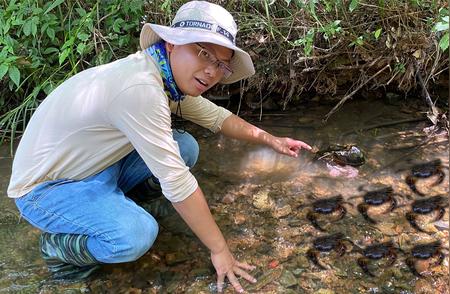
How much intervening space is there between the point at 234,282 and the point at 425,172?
1300mm

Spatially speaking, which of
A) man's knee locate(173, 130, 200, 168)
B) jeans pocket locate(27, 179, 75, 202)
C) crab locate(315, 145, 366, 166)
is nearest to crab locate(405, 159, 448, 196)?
crab locate(315, 145, 366, 166)

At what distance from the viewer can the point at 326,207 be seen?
2.39 m

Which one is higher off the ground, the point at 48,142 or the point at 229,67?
the point at 229,67

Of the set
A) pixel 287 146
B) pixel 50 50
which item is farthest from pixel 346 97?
pixel 50 50

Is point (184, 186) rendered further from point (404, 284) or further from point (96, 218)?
point (404, 284)

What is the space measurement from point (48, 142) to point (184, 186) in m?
0.56

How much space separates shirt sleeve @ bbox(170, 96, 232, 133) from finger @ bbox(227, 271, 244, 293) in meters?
0.74

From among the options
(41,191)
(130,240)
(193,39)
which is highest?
(193,39)

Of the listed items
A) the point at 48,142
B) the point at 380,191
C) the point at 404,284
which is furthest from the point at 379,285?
the point at 48,142

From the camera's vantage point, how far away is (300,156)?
282 centimetres

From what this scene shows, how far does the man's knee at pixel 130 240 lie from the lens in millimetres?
1820

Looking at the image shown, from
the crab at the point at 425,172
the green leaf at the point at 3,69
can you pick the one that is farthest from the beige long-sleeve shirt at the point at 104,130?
the crab at the point at 425,172

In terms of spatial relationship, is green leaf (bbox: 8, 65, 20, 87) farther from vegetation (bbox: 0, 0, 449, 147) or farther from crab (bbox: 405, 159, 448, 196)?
crab (bbox: 405, 159, 448, 196)

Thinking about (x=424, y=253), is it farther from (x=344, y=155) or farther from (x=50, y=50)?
(x=50, y=50)
